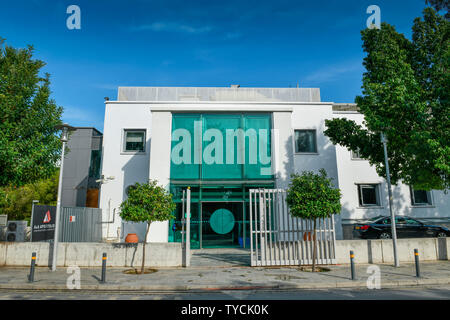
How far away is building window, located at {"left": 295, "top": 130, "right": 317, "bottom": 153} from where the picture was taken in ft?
68.9

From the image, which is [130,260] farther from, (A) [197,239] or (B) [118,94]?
(B) [118,94]

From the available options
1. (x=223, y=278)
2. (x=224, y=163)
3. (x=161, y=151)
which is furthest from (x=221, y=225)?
(x=223, y=278)

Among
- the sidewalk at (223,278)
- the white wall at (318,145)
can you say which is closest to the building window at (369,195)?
the white wall at (318,145)

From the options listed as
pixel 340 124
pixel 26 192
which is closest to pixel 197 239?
pixel 340 124

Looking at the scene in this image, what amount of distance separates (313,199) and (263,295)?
4.60 meters

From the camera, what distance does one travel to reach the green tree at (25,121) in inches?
454

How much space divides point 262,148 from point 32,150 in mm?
12116

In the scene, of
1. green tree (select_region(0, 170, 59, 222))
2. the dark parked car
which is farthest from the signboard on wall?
the dark parked car

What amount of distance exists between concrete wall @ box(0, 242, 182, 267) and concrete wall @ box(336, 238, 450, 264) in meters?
7.05

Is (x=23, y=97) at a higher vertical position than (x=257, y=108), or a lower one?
lower

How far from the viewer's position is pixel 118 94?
24078 mm

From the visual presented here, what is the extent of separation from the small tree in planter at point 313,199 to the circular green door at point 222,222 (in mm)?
6313

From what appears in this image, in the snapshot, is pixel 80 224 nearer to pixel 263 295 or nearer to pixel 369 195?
pixel 263 295

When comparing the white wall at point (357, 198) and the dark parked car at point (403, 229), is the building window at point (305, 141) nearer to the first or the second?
the white wall at point (357, 198)
